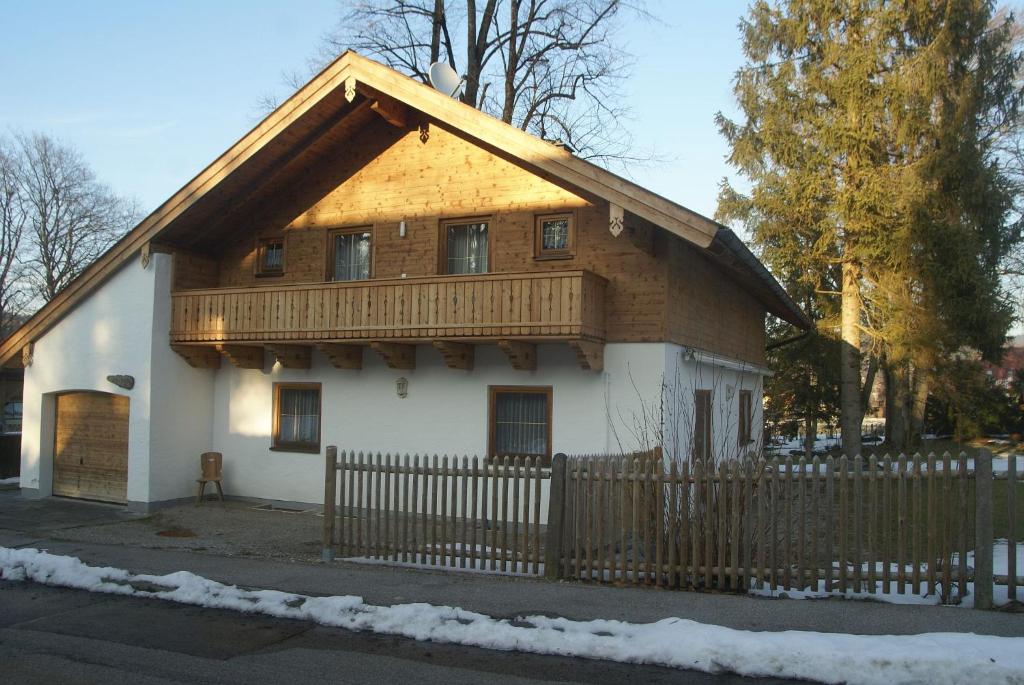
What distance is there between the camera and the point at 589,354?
13.4m

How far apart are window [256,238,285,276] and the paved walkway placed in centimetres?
713

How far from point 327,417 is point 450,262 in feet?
12.8

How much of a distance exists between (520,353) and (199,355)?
23.1ft

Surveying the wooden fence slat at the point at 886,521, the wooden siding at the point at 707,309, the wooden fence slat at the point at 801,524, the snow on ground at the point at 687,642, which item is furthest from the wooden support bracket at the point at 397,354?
the wooden fence slat at the point at 886,521

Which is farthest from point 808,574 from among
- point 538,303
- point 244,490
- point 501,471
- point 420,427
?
point 244,490

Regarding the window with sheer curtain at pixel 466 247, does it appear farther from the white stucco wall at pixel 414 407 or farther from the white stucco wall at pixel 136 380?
the white stucco wall at pixel 136 380

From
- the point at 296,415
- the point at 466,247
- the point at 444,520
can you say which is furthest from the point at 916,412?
the point at 444,520

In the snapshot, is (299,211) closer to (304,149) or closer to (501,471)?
(304,149)

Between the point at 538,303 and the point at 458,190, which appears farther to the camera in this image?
the point at 458,190

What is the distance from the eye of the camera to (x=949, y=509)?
8016 millimetres

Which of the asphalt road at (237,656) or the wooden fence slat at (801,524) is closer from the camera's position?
the asphalt road at (237,656)

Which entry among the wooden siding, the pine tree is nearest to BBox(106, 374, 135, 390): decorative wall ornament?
the wooden siding

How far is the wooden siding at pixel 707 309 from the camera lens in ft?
46.7

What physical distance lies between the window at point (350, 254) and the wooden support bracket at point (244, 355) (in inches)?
84.5
